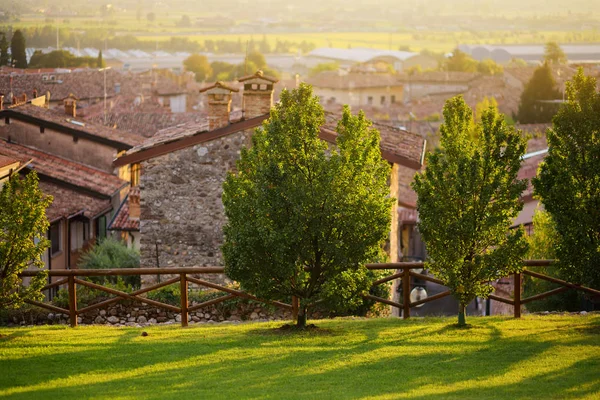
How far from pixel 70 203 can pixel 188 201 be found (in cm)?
1103

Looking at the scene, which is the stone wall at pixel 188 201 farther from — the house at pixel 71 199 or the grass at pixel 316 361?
the grass at pixel 316 361

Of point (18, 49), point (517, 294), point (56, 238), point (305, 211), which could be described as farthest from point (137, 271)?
point (18, 49)

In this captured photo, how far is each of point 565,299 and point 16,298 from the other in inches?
556

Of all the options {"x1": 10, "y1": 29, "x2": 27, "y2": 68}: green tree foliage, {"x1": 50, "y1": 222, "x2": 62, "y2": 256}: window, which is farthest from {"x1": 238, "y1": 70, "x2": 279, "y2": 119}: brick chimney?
{"x1": 10, "y1": 29, "x2": 27, "y2": 68}: green tree foliage

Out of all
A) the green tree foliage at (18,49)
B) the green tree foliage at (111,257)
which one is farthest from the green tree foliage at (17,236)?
the green tree foliage at (18,49)

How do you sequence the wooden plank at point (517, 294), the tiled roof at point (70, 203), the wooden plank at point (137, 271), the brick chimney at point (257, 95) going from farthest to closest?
the tiled roof at point (70, 203), the brick chimney at point (257, 95), the wooden plank at point (517, 294), the wooden plank at point (137, 271)

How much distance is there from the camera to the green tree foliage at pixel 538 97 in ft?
253

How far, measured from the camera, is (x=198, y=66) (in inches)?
5074

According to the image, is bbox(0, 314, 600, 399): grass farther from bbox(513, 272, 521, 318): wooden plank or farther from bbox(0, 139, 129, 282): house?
bbox(0, 139, 129, 282): house

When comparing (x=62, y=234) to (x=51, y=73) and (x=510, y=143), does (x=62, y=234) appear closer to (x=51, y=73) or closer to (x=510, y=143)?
(x=510, y=143)

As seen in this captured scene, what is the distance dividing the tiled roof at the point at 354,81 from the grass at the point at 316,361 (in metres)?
97.4

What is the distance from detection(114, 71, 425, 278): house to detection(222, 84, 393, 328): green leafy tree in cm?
945

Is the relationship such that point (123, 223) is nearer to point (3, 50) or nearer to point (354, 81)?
point (3, 50)

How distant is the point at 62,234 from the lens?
32.4 m
